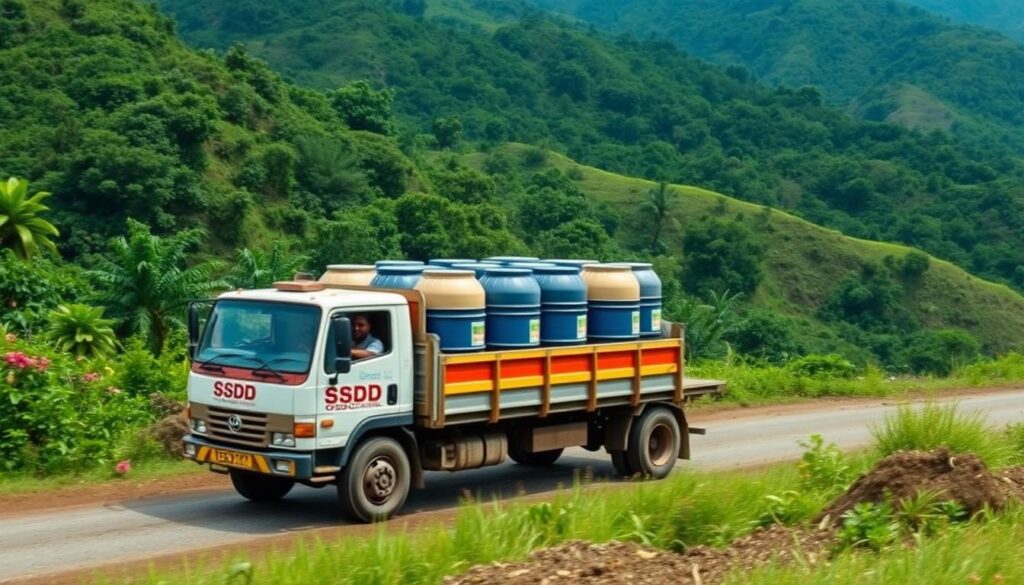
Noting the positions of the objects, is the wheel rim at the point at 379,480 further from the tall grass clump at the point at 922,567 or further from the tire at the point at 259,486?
the tall grass clump at the point at 922,567

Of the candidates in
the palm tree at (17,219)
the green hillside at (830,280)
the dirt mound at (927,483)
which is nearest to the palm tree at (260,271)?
the palm tree at (17,219)

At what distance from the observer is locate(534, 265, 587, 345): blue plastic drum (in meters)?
14.2

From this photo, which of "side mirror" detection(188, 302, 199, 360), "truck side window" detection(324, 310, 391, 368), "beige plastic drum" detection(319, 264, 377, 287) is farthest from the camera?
"beige plastic drum" detection(319, 264, 377, 287)

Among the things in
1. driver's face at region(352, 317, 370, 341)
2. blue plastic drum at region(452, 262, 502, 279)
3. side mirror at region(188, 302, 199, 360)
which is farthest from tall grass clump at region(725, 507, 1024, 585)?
side mirror at region(188, 302, 199, 360)

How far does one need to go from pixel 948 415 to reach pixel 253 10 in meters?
147

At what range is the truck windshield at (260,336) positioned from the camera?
12.5 meters

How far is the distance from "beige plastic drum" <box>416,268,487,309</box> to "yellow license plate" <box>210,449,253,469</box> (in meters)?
2.27

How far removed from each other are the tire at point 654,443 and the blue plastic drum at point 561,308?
1.61 meters

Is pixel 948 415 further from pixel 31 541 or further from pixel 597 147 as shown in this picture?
pixel 597 147

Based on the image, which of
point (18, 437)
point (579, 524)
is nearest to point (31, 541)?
point (18, 437)

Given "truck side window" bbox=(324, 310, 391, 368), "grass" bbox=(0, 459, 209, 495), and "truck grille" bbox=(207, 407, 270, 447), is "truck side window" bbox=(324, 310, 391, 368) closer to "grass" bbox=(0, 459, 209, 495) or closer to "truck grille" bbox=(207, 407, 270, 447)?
"truck grille" bbox=(207, 407, 270, 447)

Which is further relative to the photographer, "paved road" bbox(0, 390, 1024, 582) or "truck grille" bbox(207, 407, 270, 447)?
"truck grille" bbox(207, 407, 270, 447)

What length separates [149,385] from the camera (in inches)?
751

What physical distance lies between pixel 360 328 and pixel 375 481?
1.44 meters
